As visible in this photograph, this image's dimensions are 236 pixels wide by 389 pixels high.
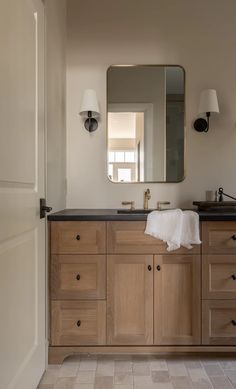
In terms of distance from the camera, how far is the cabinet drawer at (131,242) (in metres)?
1.91

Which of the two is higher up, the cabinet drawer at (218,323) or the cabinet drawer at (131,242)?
the cabinet drawer at (131,242)

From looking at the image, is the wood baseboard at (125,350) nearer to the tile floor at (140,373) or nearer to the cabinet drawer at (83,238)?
the tile floor at (140,373)

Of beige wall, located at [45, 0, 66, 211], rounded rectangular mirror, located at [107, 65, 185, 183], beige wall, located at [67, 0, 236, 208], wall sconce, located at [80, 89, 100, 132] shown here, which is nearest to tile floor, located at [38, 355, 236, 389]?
beige wall, located at [45, 0, 66, 211]

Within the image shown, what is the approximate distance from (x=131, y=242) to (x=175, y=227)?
0.28 m

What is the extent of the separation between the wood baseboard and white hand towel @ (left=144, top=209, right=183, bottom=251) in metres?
Result: 0.63

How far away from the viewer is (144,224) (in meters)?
1.91

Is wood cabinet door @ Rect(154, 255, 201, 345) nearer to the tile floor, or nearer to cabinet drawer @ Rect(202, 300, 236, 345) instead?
cabinet drawer @ Rect(202, 300, 236, 345)

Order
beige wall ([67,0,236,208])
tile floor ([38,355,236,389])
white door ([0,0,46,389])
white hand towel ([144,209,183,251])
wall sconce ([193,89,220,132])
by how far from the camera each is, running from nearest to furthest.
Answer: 1. white door ([0,0,46,389])
2. tile floor ([38,355,236,389])
3. white hand towel ([144,209,183,251])
4. wall sconce ([193,89,220,132])
5. beige wall ([67,0,236,208])

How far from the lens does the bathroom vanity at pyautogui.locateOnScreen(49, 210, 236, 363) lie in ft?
6.26

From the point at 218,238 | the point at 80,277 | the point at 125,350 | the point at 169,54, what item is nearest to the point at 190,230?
the point at 218,238

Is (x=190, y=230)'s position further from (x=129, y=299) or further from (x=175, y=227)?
(x=129, y=299)

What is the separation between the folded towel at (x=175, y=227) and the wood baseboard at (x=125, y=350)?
63cm

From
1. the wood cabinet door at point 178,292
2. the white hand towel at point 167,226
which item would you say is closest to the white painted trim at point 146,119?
the white hand towel at point 167,226

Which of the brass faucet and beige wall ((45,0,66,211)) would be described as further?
the brass faucet
